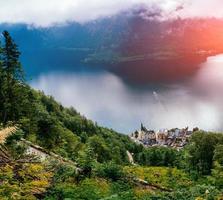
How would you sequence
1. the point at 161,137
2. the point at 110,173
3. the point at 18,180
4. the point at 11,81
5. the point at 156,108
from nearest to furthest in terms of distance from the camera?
1. the point at 18,180
2. the point at 110,173
3. the point at 11,81
4. the point at 161,137
5. the point at 156,108

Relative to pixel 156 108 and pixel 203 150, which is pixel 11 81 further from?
pixel 156 108

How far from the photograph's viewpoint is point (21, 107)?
4081cm

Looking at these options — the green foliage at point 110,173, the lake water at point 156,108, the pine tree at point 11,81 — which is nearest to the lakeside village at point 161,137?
the lake water at point 156,108

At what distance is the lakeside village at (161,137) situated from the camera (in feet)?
419

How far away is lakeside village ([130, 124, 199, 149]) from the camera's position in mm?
127812

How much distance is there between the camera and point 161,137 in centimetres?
13550

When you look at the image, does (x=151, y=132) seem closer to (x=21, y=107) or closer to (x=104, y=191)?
(x=21, y=107)

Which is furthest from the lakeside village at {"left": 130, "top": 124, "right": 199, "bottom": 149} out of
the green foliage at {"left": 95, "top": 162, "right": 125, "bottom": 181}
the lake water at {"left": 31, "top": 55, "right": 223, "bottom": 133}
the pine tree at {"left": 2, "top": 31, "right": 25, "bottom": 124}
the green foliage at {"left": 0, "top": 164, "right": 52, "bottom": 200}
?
the green foliage at {"left": 0, "top": 164, "right": 52, "bottom": 200}

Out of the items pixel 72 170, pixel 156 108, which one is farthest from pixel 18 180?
pixel 156 108

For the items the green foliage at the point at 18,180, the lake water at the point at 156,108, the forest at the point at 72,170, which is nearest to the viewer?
the green foliage at the point at 18,180

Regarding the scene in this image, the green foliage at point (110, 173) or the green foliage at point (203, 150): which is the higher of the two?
the green foliage at point (203, 150)

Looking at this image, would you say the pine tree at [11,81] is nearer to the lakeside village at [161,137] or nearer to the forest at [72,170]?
the forest at [72,170]

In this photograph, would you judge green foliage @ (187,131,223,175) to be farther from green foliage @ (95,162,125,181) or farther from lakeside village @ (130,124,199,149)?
lakeside village @ (130,124,199,149)

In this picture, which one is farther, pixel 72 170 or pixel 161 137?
pixel 161 137
